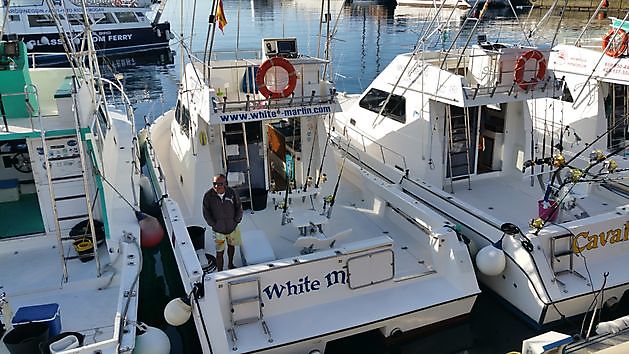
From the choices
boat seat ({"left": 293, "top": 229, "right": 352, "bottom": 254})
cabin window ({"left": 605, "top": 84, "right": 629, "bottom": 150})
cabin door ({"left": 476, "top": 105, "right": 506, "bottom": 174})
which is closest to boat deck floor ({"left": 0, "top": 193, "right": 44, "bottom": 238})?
boat seat ({"left": 293, "top": 229, "right": 352, "bottom": 254})

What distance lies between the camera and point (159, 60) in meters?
30.5

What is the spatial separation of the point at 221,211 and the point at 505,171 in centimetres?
503

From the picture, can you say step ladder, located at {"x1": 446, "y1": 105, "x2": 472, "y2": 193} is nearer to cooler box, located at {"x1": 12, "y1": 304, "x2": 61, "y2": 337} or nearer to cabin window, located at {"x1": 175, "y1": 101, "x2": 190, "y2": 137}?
cabin window, located at {"x1": 175, "y1": 101, "x2": 190, "y2": 137}

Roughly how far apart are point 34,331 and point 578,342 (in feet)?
14.4

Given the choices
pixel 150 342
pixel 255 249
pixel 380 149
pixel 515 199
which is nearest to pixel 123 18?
pixel 380 149

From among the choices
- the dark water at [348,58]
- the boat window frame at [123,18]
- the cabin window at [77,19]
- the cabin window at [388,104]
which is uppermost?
the cabin window at [77,19]

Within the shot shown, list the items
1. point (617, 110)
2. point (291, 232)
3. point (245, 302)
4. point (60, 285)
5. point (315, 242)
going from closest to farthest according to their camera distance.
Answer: point (245, 302)
point (60, 285)
point (315, 242)
point (291, 232)
point (617, 110)

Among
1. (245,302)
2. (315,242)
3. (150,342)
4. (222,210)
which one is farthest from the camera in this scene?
(315,242)

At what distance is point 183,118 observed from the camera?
821 centimetres

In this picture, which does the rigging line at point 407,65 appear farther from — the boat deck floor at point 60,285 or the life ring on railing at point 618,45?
the boat deck floor at point 60,285

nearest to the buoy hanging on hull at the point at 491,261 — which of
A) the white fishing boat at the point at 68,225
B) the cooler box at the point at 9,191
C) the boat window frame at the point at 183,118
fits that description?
the white fishing boat at the point at 68,225

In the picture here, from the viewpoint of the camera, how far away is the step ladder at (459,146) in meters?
8.27

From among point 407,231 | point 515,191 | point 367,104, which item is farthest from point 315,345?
point 367,104

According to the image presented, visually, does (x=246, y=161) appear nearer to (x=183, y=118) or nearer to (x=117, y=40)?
(x=183, y=118)
